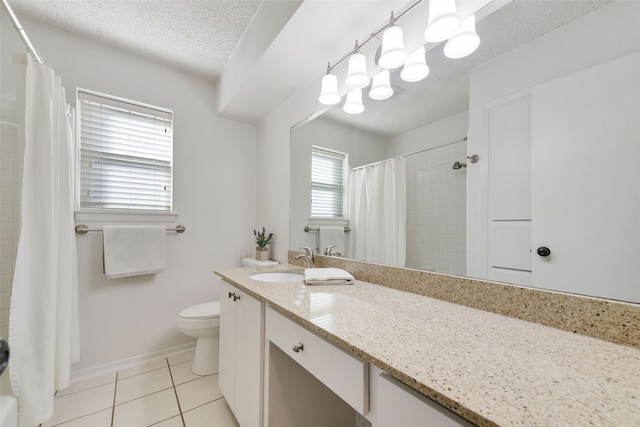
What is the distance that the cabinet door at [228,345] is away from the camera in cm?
140

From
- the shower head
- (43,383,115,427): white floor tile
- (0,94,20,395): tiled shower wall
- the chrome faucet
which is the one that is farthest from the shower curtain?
the shower head

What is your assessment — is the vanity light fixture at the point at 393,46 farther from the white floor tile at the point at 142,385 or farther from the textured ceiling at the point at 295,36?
the white floor tile at the point at 142,385

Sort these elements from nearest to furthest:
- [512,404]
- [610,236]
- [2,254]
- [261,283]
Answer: [512,404]
[610,236]
[2,254]
[261,283]

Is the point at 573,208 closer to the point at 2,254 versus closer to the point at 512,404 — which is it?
the point at 512,404

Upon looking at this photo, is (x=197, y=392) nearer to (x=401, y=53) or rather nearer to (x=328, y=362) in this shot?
(x=328, y=362)

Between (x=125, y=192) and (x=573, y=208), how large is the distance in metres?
2.64

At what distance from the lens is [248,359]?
4.00 ft

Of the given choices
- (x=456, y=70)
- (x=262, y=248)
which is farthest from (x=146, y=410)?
(x=456, y=70)

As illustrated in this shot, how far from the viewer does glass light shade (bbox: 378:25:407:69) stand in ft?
3.77

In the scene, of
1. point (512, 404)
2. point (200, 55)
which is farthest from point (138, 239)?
point (512, 404)

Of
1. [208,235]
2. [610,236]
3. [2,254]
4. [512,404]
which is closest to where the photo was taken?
[512,404]

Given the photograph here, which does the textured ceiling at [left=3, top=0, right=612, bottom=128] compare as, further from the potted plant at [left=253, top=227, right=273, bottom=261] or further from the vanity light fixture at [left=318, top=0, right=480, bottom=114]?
the potted plant at [left=253, top=227, right=273, bottom=261]

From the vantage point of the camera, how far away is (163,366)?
2039 millimetres

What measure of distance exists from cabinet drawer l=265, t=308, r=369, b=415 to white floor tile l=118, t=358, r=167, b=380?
5.39 ft
